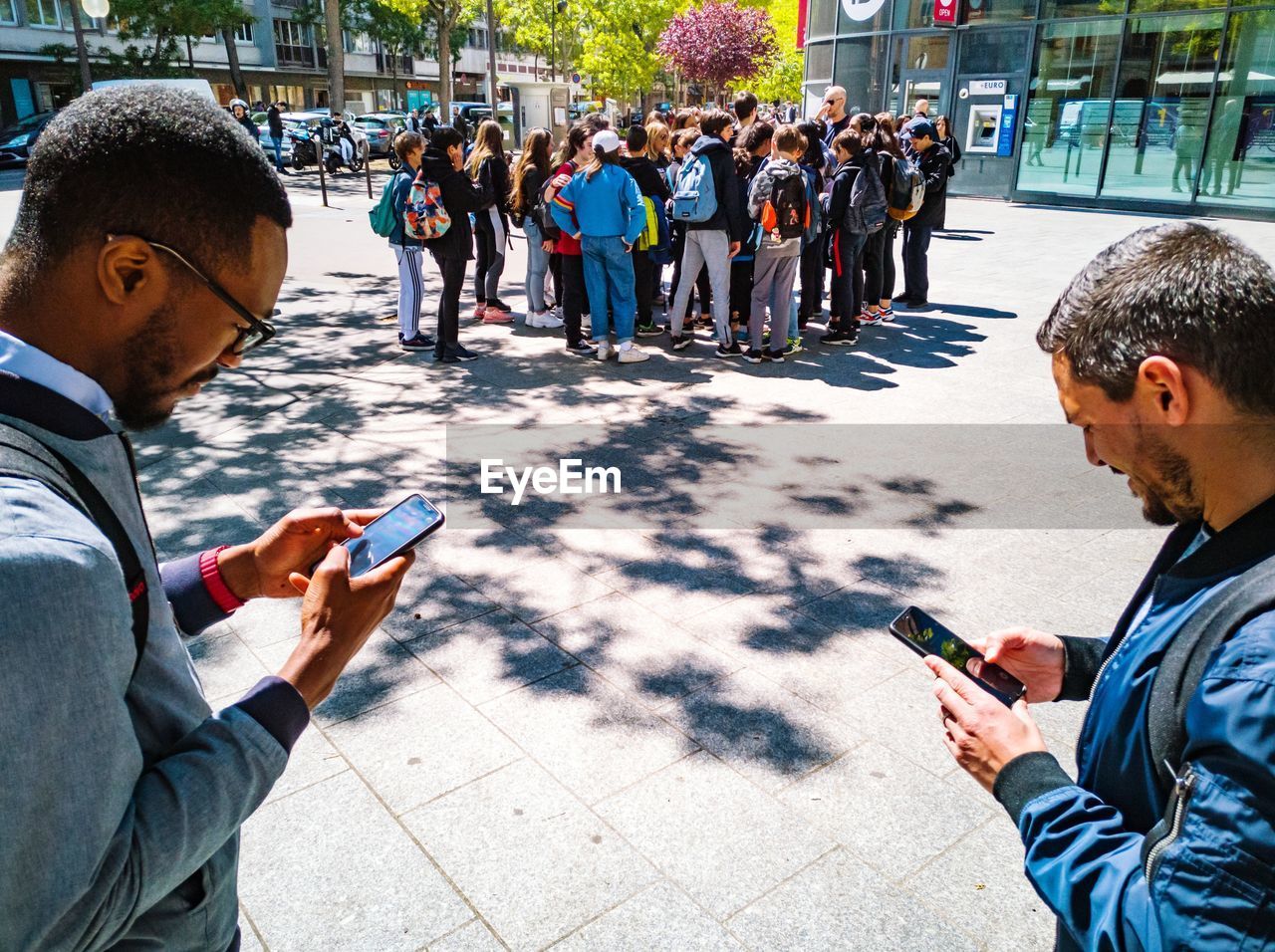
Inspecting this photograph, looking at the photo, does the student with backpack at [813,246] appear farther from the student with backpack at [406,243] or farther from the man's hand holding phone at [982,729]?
the man's hand holding phone at [982,729]

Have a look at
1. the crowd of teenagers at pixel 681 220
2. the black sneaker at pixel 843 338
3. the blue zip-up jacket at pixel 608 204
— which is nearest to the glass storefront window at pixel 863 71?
the crowd of teenagers at pixel 681 220

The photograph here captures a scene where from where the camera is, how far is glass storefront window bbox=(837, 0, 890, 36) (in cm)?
2130

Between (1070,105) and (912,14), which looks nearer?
(1070,105)

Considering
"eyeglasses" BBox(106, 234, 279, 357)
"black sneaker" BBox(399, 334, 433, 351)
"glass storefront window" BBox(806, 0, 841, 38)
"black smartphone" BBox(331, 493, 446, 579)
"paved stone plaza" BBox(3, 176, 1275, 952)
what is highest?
"glass storefront window" BBox(806, 0, 841, 38)

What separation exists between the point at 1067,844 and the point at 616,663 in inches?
103

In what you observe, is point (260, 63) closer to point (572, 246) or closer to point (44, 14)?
point (44, 14)

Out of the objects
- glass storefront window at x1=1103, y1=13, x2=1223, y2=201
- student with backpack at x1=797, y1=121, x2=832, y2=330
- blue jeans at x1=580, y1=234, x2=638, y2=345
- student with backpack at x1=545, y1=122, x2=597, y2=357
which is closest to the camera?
blue jeans at x1=580, y1=234, x2=638, y2=345

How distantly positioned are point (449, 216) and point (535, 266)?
5.36ft

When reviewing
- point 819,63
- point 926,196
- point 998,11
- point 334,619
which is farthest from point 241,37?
point 334,619

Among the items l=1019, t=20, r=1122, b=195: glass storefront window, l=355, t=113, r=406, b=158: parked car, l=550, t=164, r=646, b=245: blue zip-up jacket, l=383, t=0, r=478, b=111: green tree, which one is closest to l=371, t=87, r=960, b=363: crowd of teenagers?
l=550, t=164, r=646, b=245: blue zip-up jacket

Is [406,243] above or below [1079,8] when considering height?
below

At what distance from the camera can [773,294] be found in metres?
8.70

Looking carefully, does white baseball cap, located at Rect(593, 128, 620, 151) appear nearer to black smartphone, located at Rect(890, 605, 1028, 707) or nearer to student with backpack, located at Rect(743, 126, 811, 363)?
student with backpack, located at Rect(743, 126, 811, 363)

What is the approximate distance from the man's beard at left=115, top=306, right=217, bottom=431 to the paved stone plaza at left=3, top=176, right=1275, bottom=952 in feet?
5.95
